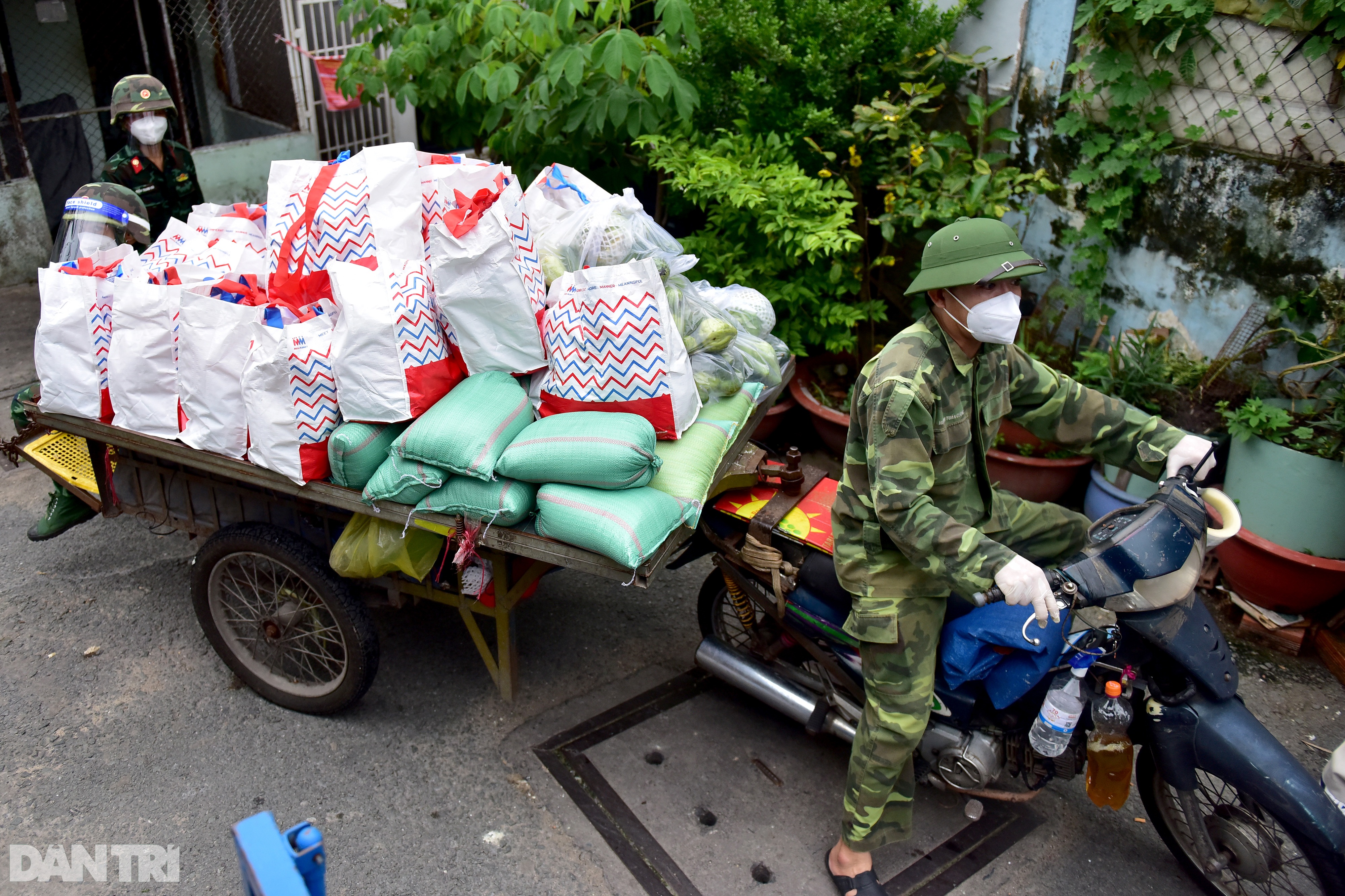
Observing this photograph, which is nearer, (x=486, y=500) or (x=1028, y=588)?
Result: (x=1028, y=588)

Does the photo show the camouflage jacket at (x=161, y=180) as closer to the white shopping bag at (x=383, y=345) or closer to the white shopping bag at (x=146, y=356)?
the white shopping bag at (x=146, y=356)

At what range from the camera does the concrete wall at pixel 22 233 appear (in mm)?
7020

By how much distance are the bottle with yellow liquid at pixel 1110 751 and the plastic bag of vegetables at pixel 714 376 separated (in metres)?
1.48

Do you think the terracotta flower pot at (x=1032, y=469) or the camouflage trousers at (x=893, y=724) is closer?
the camouflage trousers at (x=893, y=724)

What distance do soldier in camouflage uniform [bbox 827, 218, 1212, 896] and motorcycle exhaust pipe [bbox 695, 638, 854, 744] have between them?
0.29 m

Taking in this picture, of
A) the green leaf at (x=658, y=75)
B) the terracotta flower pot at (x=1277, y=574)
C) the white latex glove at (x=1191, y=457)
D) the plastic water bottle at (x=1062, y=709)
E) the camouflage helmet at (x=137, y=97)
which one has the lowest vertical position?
the terracotta flower pot at (x=1277, y=574)

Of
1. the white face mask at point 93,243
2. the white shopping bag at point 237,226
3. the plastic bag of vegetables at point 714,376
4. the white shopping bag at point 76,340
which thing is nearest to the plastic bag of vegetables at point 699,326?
the plastic bag of vegetables at point 714,376

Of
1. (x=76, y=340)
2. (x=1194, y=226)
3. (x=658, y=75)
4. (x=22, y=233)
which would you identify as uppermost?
(x=658, y=75)

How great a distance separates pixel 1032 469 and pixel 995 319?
2.32m

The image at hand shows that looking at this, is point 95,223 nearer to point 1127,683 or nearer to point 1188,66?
point 1127,683

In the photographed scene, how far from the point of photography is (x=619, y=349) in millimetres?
2957

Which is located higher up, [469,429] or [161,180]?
[161,180]

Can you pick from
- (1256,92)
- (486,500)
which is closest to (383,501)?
(486,500)

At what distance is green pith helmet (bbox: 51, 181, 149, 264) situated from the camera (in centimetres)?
375
